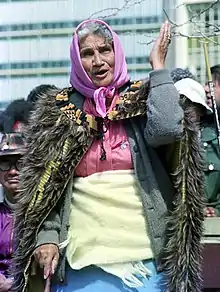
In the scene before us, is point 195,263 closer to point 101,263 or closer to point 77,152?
point 101,263

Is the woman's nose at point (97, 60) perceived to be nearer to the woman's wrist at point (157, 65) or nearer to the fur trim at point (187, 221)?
the woman's wrist at point (157, 65)

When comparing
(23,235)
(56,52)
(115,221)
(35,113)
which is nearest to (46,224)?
(23,235)

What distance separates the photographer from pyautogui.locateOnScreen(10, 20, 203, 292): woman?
2385 mm

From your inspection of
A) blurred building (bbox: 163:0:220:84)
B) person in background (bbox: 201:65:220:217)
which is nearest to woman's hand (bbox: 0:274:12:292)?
person in background (bbox: 201:65:220:217)

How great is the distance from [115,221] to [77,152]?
0.27 metres

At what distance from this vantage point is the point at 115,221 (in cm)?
240

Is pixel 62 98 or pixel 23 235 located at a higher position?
pixel 62 98

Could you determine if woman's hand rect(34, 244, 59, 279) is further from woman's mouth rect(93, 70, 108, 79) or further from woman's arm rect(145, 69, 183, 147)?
woman's mouth rect(93, 70, 108, 79)

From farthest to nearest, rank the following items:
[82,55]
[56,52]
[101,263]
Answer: [56,52]
[82,55]
[101,263]

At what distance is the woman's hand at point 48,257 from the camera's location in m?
2.35

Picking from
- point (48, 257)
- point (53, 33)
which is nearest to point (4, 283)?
point (48, 257)

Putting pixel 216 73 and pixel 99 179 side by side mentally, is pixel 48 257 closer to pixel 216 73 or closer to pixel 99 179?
pixel 99 179

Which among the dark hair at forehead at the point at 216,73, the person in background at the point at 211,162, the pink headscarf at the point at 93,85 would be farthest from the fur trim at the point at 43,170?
the dark hair at forehead at the point at 216,73

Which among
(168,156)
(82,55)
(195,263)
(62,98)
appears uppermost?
(82,55)
